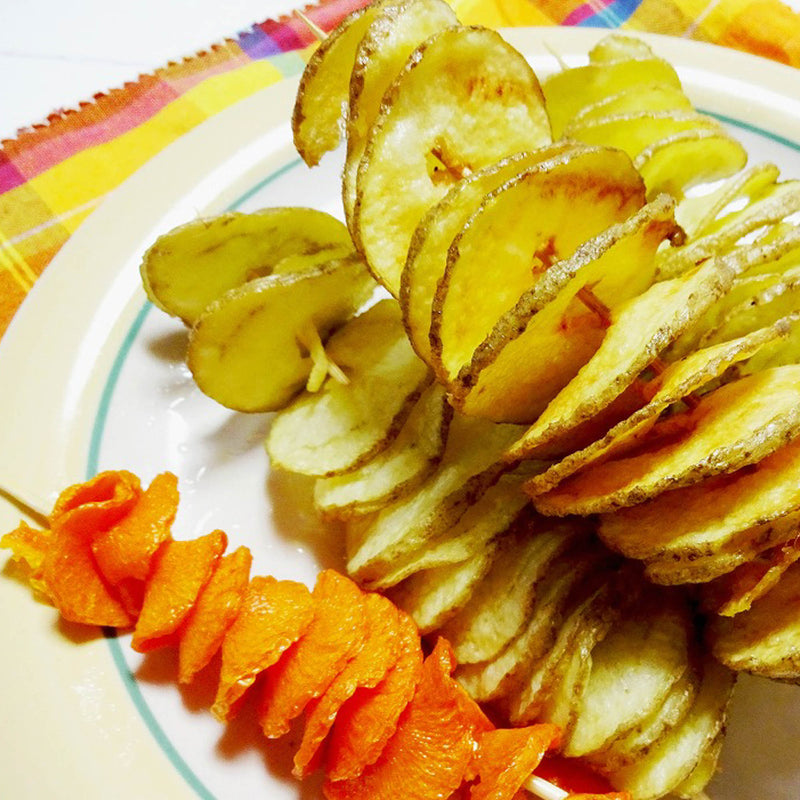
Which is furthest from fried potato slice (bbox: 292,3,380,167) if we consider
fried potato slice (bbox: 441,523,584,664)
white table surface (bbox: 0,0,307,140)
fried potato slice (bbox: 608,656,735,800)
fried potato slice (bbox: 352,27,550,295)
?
white table surface (bbox: 0,0,307,140)

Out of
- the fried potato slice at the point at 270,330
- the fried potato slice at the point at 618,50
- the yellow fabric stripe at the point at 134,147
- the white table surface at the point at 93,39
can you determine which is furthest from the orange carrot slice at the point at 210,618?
the white table surface at the point at 93,39

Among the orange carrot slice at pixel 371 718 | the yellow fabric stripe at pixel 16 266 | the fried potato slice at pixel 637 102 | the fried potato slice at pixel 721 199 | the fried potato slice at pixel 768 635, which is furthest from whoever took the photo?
the yellow fabric stripe at pixel 16 266

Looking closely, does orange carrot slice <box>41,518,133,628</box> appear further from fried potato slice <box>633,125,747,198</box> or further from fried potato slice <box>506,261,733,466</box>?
fried potato slice <box>633,125,747,198</box>

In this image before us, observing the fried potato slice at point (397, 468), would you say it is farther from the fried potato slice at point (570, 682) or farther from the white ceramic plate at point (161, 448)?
the fried potato slice at point (570, 682)

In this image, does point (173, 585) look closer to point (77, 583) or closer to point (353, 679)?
point (77, 583)

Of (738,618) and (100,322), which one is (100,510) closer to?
(100,322)

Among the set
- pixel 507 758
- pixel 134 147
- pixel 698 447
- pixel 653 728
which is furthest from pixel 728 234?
pixel 134 147

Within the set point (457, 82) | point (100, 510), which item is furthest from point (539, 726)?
point (457, 82)
